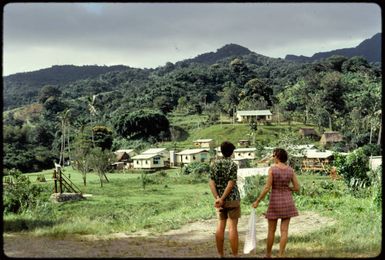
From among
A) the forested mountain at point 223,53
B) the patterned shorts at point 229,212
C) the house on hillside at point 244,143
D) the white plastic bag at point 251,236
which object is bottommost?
the house on hillside at point 244,143

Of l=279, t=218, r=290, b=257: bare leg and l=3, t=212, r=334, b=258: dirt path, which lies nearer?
l=279, t=218, r=290, b=257: bare leg

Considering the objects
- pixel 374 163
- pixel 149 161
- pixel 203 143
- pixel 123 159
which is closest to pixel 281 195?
pixel 374 163

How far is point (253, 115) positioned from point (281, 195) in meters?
50.7

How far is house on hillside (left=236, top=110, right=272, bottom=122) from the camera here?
2178 inches

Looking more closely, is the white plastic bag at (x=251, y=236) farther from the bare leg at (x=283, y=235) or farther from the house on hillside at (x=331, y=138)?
the house on hillside at (x=331, y=138)

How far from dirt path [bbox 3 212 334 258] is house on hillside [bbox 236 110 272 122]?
154 feet

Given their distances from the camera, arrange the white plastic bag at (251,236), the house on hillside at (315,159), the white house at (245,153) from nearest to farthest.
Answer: the white plastic bag at (251,236), the house on hillside at (315,159), the white house at (245,153)

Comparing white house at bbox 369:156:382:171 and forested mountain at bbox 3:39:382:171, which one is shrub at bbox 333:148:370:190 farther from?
forested mountain at bbox 3:39:382:171

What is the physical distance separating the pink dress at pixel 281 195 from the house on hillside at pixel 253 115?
50.2 m

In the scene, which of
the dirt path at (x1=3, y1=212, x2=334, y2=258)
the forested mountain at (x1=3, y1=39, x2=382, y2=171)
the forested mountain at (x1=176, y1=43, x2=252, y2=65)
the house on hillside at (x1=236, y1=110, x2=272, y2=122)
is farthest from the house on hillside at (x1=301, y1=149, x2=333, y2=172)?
the forested mountain at (x1=176, y1=43, x2=252, y2=65)

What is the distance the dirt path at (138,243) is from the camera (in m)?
5.32

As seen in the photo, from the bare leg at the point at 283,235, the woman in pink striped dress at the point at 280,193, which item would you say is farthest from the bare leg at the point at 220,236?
the bare leg at the point at 283,235

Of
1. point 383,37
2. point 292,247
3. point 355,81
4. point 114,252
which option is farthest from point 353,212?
point 355,81

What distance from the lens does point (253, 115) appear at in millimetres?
55156
